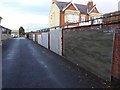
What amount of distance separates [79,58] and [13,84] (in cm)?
522

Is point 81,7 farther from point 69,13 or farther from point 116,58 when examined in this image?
point 116,58

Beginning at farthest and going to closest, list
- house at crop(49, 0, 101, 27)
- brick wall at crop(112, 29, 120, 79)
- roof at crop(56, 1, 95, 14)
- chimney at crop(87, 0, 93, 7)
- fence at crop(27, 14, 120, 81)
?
chimney at crop(87, 0, 93, 7) < roof at crop(56, 1, 95, 14) < house at crop(49, 0, 101, 27) < fence at crop(27, 14, 120, 81) < brick wall at crop(112, 29, 120, 79)

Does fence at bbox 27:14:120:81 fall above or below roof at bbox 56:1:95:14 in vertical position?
below

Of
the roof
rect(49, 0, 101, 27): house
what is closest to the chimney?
the roof

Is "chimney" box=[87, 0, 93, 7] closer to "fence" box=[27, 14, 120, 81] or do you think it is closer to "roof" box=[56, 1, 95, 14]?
"roof" box=[56, 1, 95, 14]

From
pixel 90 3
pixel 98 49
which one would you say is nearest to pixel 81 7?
pixel 90 3

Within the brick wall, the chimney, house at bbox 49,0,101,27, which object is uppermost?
the chimney

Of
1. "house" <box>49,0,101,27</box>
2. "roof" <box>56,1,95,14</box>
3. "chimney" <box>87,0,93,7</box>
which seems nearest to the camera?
"house" <box>49,0,101,27</box>

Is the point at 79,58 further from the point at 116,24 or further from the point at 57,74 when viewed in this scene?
the point at 116,24

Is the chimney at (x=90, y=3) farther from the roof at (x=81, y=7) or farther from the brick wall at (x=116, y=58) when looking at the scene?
the brick wall at (x=116, y=58)

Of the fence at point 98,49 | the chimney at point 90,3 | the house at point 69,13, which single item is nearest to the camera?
the fence at point 98,49

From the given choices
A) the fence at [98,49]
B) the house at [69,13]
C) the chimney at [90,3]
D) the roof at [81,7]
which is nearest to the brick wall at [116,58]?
the fence at [98,49]

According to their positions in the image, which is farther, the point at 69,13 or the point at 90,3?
the point at 90,3

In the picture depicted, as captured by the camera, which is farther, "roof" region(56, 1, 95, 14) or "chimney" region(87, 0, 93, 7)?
"chimney" region(87, 0, 93, 7)
